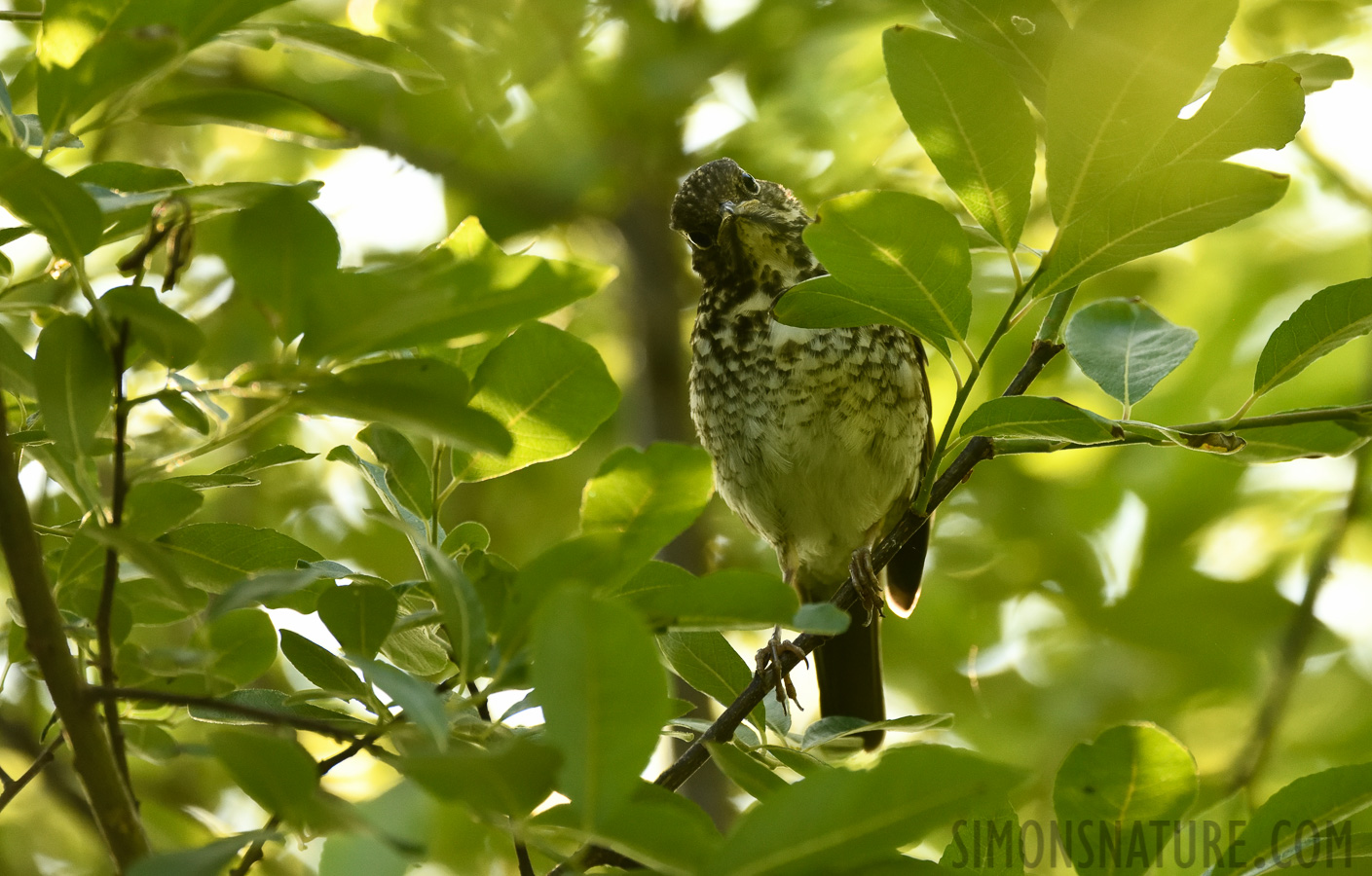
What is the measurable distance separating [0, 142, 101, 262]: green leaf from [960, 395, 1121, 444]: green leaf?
85 cm

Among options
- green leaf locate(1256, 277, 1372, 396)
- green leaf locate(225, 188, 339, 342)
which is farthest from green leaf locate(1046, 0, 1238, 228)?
green leaf locate(225, 188, 339, 342)

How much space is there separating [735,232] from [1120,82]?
76.4 inches

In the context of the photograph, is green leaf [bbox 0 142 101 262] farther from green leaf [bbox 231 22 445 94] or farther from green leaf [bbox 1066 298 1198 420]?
green leaf [bbox 1066 298 1198 420]

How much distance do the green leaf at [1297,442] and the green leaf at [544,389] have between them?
2.51 ft

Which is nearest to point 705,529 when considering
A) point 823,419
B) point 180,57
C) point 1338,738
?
point 823,419

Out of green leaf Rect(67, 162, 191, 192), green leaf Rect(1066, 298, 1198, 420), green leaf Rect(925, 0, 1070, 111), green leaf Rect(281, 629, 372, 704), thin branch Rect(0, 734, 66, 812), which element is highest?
green leaf Rect(925, 0, 1070, 111)

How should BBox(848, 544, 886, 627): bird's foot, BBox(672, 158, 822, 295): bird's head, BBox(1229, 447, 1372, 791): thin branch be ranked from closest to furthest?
BBox(848, 544, 886, 627): bird's foot < BBox(1229, 447, 1372, 791): thin branch < BBox(672, 158, 822, 295): bird's head

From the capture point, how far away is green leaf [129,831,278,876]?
0.84 meters

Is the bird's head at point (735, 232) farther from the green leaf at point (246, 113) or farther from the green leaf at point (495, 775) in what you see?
the green leaf at point (495, 775)

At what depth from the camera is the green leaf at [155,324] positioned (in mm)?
1011

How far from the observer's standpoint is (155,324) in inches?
40.3

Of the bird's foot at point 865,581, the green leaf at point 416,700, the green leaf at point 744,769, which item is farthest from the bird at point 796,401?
the green leaf at point 416,700

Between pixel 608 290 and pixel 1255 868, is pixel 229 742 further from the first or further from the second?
pixel 608 290

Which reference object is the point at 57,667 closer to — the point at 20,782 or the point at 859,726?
the point at 20,782
